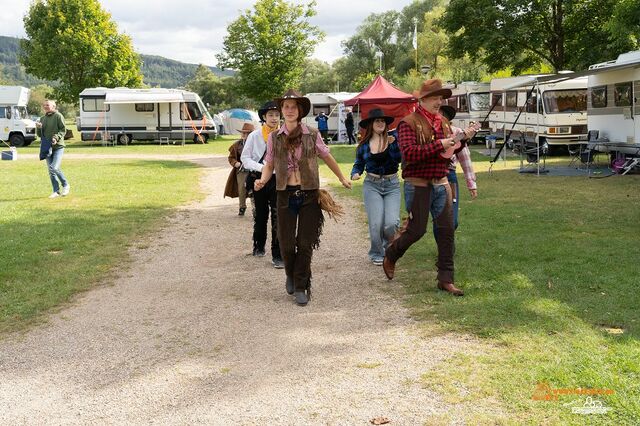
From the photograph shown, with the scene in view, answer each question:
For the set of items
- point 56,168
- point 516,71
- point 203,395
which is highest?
point 516,71

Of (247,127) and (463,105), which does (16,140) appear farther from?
(247,127)

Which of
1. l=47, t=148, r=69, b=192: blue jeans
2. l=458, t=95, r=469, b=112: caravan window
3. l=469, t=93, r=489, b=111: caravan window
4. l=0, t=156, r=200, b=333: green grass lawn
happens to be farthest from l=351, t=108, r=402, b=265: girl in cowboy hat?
l=458, t=95, r=469, b=112: caravan window

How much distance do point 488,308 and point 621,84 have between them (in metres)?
14.8

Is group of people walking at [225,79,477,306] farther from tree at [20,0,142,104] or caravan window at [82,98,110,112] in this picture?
tree at [20,0,142,104]

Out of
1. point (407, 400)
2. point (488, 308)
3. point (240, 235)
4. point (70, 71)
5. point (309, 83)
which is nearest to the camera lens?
point (407, 400)

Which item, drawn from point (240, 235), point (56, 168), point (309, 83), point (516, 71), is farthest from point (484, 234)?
point (309, 83)

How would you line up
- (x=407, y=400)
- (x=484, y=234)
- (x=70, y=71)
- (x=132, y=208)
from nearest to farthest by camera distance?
(x=407, y=400) → (x=484, y=234) → (x=132, y=208) → (x=70, y=71)

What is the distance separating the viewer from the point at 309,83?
9012 centimetres

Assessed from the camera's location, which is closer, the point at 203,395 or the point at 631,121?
the point at 203,395

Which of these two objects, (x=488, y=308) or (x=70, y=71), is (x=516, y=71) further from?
(x=488, y=308)

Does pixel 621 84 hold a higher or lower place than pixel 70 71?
lower

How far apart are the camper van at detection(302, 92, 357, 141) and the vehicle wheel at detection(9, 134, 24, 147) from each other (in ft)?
46.7

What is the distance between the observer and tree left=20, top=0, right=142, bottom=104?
45.7 metres

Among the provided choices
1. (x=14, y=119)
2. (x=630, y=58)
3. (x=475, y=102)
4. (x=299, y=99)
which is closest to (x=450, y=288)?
(x=299, y=99)
